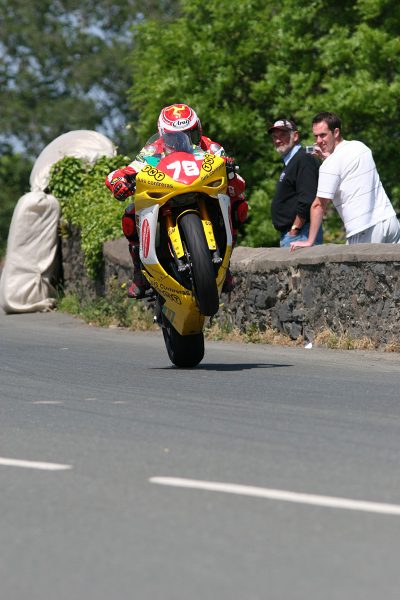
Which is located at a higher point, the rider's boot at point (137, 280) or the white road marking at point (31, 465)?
the rider's boot at point (137, 280)

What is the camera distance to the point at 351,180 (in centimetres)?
1236

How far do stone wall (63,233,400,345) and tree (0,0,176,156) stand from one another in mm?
63228

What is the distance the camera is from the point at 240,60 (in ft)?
115

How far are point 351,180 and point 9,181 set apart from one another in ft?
217

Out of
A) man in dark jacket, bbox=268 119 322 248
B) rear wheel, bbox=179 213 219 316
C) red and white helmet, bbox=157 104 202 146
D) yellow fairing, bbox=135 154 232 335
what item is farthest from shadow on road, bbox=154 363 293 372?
man in dark jacket, bbox=268 119 322 248

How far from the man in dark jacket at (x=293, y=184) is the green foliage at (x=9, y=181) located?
62.6 metres

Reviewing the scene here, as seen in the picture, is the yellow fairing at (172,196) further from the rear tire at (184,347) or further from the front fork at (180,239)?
the rear tire at (184,347)

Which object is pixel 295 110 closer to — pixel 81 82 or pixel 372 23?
→ pixel 372 23

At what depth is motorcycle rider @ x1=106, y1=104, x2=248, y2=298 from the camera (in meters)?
10.5

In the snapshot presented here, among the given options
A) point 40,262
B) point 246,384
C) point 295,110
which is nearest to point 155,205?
point 246,384

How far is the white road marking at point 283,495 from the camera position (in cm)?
509

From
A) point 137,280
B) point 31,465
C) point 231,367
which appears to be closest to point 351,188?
point 231,367

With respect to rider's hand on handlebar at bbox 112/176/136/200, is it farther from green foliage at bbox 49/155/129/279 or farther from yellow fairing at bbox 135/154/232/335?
green foliage at bbox 49/155/129/279

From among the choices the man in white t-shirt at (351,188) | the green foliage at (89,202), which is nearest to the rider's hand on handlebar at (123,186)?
the man in white t-shirt at (351,188)
